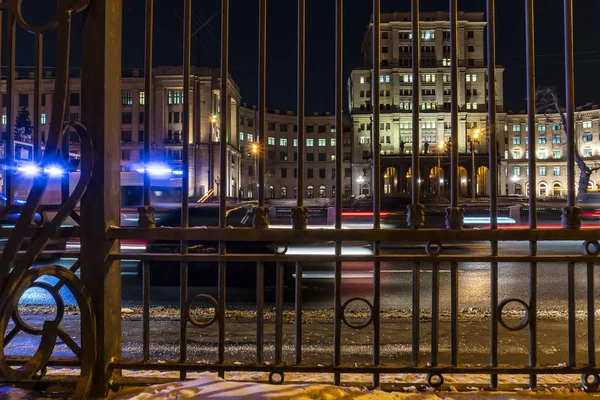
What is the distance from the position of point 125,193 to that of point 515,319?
1496cm

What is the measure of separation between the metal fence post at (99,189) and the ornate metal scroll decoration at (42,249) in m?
0.07

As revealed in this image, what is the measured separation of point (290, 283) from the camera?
10.1 metres

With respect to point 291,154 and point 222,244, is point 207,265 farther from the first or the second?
point 291,154

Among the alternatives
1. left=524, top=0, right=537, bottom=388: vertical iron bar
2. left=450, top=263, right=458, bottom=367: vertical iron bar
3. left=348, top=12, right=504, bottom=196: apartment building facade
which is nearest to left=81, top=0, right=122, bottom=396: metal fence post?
left=450, top=263, right=458, bottom=367: vertical iron bar

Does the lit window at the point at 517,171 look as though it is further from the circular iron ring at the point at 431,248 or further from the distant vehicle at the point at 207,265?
the circular iron ring at the point at 431,248

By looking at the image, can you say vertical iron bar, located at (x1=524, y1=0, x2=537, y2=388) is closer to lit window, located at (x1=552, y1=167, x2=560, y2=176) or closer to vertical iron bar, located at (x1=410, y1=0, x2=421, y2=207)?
vertical iron bar, located at (x1=410, y1=0, x2=421, y2=207)

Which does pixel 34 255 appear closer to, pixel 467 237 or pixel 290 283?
pixel 467 237

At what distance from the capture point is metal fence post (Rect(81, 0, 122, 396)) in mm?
3162

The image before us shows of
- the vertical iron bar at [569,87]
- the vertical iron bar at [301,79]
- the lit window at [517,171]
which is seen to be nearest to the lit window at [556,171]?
the lit window at [517,171]

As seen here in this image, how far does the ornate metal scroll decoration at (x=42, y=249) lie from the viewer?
2846 millimetres

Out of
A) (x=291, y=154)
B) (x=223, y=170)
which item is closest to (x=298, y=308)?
(x=223, y=170)

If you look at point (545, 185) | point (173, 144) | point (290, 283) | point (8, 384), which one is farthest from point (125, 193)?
point (545, 185)

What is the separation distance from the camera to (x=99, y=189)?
10.4 ft

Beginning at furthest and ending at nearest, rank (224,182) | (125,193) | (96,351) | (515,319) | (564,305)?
(125,193) < (564,305) < (515,319) < (224,182) < (96,351)
